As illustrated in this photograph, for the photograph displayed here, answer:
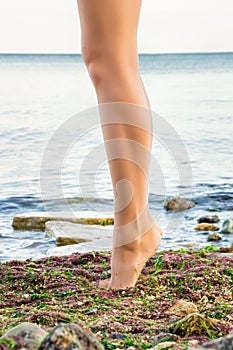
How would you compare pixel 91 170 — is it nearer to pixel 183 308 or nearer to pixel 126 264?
pixel 126 264

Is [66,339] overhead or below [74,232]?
overhead

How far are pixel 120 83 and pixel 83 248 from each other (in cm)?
193

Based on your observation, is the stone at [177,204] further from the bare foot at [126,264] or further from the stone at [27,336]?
the stone at [27,336]

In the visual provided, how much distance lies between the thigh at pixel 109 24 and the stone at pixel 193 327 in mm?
989

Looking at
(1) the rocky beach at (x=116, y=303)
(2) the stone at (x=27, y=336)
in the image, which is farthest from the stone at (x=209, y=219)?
(2) the stone at (x=27, y=336)

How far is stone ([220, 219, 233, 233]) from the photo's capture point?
5.10 m

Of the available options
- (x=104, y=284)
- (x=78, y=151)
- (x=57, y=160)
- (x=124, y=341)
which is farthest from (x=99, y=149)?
(x=124, y=341)

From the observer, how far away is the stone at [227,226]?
510cm

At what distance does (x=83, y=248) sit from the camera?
405 cm

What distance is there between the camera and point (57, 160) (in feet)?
25.1

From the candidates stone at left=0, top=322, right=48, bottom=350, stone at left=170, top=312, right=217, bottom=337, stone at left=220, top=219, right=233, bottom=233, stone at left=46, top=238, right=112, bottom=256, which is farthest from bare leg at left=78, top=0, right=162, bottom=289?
stone at left=220, top=219, right=233, bottom=233

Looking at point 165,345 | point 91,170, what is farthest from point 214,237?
point 165,345

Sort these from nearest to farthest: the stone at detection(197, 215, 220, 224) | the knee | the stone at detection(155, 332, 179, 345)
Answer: the stone at detection(155, 332, 179, 345)
the knee
the stone at detection(197, 215, 220, 224)

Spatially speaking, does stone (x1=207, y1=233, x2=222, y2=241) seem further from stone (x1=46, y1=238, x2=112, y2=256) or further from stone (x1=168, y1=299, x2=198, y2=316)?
stone (x1=168, y1=299, x2=198, y2=316)
